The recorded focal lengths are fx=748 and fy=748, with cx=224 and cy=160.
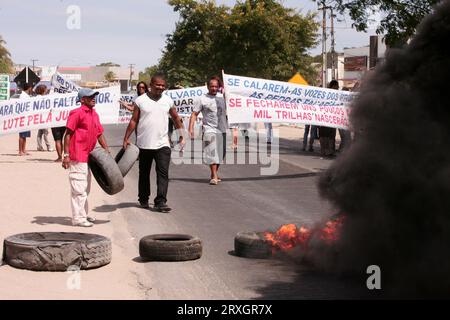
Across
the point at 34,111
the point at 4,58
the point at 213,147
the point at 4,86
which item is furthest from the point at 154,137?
the point at 4,58

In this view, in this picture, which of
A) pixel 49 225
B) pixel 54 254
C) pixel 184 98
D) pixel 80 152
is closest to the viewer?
pixel 54 254

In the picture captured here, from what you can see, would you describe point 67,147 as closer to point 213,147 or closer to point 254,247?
point 254,247

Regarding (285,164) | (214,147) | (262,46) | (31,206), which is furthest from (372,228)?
(262,46)

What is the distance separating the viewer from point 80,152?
372 inches

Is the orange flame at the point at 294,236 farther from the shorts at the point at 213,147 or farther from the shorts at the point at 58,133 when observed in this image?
the shorts at the point at 58,133

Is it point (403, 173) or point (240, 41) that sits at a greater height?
point (240, 41)

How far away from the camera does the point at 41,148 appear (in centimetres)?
2205

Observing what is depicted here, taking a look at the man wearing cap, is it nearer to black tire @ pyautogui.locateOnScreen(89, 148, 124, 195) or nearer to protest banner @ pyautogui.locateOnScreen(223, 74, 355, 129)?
black tire @ pyautogui.locateOnScreen(89, 148, 124, 195)

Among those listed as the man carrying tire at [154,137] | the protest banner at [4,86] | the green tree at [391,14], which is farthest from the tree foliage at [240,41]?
the man carrying tire at [154,137]

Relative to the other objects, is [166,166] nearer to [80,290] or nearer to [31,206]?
[31,206]

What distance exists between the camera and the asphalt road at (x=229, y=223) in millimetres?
6324

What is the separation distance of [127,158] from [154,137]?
1.63ft

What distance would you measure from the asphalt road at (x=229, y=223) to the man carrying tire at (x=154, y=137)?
1.22 feet
